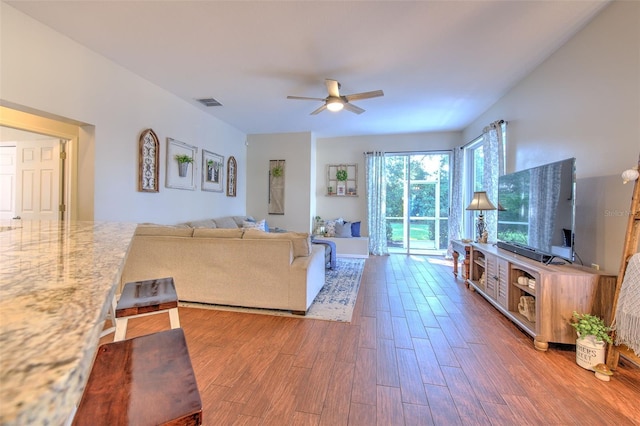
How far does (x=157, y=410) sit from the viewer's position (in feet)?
2.31

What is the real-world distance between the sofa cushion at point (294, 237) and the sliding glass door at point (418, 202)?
386cm

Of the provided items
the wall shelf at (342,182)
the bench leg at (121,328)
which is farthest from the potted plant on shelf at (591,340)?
the wall shelf at (342,182)

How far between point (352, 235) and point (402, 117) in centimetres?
261

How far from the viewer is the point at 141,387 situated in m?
0.78

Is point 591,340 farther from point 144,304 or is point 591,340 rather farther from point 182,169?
point 182,169

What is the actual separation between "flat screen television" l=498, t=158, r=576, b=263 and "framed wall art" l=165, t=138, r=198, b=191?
14.1ft

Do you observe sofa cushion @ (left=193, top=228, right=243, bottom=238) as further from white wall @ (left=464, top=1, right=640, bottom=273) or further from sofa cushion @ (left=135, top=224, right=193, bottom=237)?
white wall @ (left=464, top=1, right=640, bottom=273)

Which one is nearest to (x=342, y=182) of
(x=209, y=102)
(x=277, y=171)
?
(x=277, y=171)

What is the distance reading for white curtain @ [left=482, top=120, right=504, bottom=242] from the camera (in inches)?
154

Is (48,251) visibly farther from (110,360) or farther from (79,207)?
(79,207)

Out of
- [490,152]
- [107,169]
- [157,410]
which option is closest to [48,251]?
[157,410]

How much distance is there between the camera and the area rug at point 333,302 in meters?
2.88

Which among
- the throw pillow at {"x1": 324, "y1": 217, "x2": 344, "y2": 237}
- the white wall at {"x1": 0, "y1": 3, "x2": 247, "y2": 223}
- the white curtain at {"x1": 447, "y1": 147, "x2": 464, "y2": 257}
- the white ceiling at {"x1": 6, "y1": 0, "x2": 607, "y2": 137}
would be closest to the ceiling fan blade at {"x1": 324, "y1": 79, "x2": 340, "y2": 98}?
the white ceiling at {"x1": 6, "y1": 0, "x2": 607, "y2": 137}

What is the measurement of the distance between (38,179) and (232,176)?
A: 2.94 metres
